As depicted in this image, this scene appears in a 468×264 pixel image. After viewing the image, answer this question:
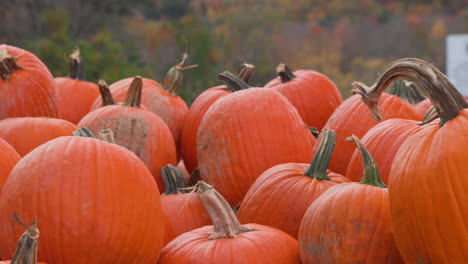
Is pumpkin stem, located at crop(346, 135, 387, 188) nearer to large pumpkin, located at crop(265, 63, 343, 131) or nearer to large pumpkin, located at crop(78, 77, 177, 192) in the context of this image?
large pumpkin, located at crop(78, 77, 177, 192)

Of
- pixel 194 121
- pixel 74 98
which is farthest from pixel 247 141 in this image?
pixel 74 98

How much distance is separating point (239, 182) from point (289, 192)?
407mm

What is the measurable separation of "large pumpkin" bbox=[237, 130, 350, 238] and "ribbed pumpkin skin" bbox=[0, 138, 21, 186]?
2.59ft

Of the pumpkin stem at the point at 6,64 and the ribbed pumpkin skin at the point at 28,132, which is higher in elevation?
the pumpkin stem at the point at 6,64

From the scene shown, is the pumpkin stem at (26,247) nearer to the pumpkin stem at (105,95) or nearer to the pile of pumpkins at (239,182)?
the pile of pumpkins at (239,182)

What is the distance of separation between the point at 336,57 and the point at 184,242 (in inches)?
1101

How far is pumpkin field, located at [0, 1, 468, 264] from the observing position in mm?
1528

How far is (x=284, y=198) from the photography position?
6.95 ft

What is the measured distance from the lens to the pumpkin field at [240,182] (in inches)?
60.2

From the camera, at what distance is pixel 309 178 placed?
217 cm

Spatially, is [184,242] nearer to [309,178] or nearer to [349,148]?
[309,178]

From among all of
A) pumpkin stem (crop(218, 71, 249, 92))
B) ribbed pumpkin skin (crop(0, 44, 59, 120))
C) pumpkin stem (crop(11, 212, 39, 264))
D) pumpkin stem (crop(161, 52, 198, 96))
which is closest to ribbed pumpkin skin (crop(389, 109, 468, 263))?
pumpkin stem (crop(11, 212, 39, 264))

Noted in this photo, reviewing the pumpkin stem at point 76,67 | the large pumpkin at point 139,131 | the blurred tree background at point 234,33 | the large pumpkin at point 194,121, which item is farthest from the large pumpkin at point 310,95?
the blurred tree background at point 234,33

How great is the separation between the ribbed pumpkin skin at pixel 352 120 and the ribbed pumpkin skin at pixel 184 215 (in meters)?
0.59
